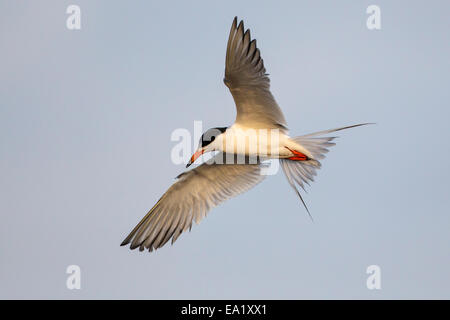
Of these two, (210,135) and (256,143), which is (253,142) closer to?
(256,143)

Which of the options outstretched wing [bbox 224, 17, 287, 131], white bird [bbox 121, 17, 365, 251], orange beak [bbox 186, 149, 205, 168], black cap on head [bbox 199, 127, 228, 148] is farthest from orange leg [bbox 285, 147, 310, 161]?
orange beak [bbox 186, 149, 205, 168]

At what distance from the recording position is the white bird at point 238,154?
7.43 meters

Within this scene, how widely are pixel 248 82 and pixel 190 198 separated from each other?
6.03 ft

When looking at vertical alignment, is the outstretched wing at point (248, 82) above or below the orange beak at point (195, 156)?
above

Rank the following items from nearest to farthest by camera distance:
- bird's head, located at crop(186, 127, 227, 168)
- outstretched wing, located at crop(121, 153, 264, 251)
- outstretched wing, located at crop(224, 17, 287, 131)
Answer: outstretched wing, located at crop(224, 17, 287, 131) → outstretched wing, located at crop(121, 153, 264, 251) → bird's head, located at crop(186, 127, 227, 168)

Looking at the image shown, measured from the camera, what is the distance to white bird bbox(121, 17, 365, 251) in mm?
7426

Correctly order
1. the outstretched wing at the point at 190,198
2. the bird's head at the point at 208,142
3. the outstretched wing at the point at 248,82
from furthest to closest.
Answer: the bird's head at the point at 208,142
the outstretched wing at the point at 190,198
the outstretched wing at the point at 248,82

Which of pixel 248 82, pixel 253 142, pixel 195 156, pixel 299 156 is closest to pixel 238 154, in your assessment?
pixel 253 142

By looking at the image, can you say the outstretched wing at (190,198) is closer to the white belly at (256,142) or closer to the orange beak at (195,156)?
the orange beak at (195,156)

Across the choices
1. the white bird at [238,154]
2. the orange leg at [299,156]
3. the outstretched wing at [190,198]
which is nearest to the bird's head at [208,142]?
the white bird at [238,154]

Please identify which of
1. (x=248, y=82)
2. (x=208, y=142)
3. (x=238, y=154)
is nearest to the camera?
(x=248, y=82)

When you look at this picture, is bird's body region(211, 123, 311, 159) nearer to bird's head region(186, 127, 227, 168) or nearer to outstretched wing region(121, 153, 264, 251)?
bird's head region(186, 127, 227, 168)

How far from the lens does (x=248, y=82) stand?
7492mm

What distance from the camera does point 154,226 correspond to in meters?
8.06
